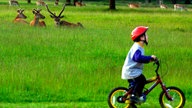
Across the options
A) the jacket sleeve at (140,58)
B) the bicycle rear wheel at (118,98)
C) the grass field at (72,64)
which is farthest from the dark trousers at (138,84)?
the grass field at (72,64)

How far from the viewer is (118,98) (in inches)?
326

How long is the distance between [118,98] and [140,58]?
70 cm

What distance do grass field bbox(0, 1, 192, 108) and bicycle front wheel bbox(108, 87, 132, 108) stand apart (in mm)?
410

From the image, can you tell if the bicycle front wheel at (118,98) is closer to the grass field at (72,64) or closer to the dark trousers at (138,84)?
the dark trousers at (138,84)

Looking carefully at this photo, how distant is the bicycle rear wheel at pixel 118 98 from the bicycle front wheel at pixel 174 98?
1.58 feet

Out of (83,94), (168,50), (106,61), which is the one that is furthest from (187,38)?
(83,94)

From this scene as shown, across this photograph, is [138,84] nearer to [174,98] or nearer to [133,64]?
[133,64]

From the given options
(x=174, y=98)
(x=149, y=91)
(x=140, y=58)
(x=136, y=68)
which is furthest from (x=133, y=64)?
(x=174, y=98)

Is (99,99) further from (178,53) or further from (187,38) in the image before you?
(187,38)

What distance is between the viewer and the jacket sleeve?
26.1 ft

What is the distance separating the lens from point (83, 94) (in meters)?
9.79

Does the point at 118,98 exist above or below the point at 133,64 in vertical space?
below

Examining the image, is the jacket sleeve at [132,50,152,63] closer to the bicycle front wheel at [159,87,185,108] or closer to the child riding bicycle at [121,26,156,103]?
the child riding bicycle at [121,26,156,103]

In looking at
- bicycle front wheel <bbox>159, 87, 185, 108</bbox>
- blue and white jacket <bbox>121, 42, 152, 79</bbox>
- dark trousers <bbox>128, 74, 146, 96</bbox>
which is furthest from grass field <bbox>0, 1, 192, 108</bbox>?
blue and white jacket <bbox>121, 42, 152, 79</bbox>
